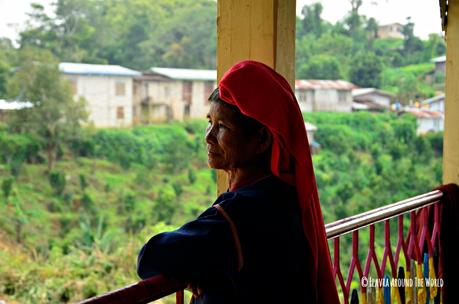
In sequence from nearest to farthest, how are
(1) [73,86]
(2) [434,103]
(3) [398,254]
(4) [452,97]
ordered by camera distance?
(3) [398,254]
(4) [452,97]
(1) [73,86]
(2) [434,103]

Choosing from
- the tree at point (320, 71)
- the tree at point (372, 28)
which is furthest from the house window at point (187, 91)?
the tree at point (372, 28)

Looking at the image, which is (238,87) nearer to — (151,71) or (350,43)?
(151,71)

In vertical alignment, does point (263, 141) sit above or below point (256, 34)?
below

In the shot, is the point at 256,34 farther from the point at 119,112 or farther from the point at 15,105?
the point at 119,112

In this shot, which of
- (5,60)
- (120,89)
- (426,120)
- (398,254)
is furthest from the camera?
(426,120)

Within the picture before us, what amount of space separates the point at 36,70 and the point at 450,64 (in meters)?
18.6

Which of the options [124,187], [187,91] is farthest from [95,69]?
[124,187]

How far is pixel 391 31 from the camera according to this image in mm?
24188

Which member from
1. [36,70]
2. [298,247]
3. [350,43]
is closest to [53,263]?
[36,70]

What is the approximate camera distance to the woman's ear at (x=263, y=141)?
1.12 metres

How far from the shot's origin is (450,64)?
9.48 feet

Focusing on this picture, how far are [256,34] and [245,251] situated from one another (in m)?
0.72

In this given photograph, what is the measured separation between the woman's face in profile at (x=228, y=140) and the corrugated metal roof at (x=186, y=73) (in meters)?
21.7

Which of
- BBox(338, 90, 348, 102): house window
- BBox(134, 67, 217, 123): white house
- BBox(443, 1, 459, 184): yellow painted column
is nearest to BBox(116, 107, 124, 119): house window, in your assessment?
BBox(134, 67, 217, 123): white house
